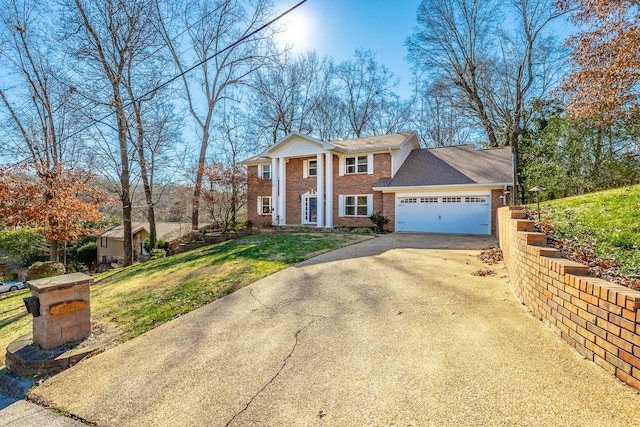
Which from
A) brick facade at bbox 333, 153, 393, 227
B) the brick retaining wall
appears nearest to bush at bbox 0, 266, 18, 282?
brick facade at bbox 333, 153, 393, 227

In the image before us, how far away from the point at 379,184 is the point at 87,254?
24.4 metres

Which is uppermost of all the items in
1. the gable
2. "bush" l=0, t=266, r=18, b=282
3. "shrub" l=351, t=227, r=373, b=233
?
the gable

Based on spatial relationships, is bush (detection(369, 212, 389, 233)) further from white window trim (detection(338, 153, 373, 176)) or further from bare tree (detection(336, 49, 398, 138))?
bare tree (detection(336, 49, 398, 138))

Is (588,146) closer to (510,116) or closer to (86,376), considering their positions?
(510,116)

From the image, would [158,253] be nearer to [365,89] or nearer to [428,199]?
[428,199]

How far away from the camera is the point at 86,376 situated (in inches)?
156

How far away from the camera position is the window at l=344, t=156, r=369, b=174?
58.6 feet

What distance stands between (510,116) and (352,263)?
19767 mm

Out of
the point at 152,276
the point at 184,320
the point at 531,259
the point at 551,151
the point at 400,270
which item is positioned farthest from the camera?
the point at 551,151

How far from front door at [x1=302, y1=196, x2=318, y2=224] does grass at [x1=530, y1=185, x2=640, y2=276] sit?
1348 centimetres

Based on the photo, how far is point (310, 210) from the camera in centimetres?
1948

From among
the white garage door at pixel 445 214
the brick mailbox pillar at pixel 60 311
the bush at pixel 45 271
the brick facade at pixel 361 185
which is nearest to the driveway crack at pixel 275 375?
the brick mailbox pillar at pixel 60 311

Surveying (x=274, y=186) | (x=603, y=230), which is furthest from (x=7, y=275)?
(x=603, y=230)

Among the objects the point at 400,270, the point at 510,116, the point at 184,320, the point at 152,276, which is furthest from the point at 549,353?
the point at 510,116
